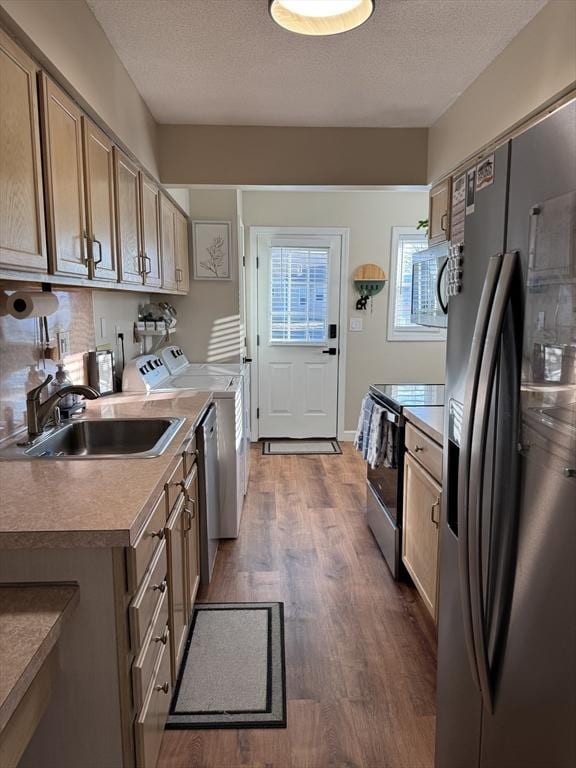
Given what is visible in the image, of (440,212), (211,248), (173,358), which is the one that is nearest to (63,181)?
(440,212)

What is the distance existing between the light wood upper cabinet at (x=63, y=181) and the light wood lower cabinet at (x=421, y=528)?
1.57 m

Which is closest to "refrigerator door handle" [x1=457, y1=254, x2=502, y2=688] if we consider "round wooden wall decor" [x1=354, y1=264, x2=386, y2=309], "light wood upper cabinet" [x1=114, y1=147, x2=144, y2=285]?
"light wood upper cabinet" [x1=114, y1=147, x2=144, y2=285]

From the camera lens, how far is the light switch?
16.6 ft

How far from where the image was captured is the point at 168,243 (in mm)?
3240

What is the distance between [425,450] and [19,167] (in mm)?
1753

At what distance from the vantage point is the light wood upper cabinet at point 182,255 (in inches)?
142

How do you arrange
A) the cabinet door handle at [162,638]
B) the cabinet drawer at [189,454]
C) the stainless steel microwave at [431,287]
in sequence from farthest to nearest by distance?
the stainless steel microwave at [431,287] → the cabinet drawer at [189,454] → the cabinet door handle at [162,638]

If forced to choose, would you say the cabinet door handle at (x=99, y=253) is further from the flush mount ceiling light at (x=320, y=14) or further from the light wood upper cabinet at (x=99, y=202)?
the flush mount ceiling light at (x=320, y=14)

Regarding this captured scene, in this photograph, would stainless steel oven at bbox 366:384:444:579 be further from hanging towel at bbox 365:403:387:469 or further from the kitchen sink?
the kitchen sink

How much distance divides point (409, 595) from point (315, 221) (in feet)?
11.7

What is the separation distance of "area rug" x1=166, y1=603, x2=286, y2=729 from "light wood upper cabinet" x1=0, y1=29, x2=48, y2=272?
159 centimetres

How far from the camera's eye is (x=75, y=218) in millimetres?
1667

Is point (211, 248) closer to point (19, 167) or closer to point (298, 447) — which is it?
point (298, 447)

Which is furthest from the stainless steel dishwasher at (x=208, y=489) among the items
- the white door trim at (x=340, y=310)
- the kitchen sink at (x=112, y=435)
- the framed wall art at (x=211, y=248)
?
the white door trim at (x=340, y=310)
